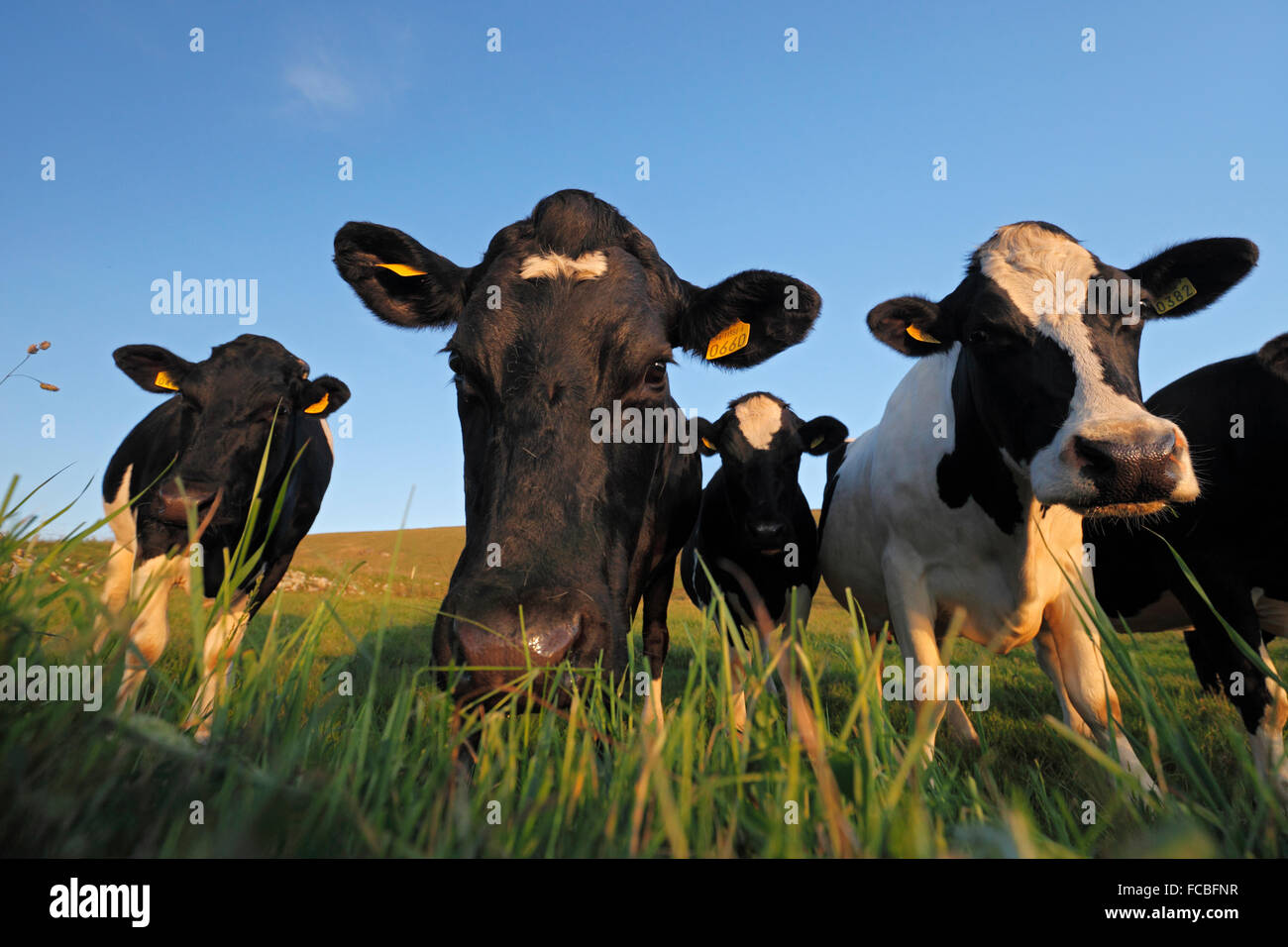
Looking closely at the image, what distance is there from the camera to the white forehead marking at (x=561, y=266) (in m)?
3.45

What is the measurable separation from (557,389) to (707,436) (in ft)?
16.0

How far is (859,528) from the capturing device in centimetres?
617

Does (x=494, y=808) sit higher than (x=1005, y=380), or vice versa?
(x=1005, y=380)

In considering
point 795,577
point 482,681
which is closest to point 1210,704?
point 795,577

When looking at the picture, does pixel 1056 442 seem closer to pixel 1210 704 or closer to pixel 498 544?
pixel 498 544

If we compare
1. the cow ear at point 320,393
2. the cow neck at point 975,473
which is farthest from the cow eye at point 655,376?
the cow ear at point 320,393

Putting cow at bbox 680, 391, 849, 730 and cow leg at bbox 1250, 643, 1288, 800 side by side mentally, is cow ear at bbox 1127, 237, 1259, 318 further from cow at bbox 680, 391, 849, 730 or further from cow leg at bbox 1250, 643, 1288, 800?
cow at bbox 680, 391, 849, 730

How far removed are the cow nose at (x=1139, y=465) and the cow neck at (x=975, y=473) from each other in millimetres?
1219

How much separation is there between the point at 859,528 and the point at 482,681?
188 inches

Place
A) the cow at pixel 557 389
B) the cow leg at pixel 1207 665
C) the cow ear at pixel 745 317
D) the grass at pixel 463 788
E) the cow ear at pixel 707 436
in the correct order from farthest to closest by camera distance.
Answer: the cow ear at pixel 707 436 < the cow leg at pixel 1207 665 < the cow ear at pixel 745 317 < the cow at pixel 557 389 < the grass at pixel 463 788

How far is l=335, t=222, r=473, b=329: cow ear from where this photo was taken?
4.28 m

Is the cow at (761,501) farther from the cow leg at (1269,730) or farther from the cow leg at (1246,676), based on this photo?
the cow leg at (1269,730)

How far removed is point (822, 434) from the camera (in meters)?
7.79

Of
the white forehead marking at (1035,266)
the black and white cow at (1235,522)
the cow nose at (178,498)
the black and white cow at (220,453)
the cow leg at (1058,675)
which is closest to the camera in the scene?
the white forehead marking at (1035,266)
